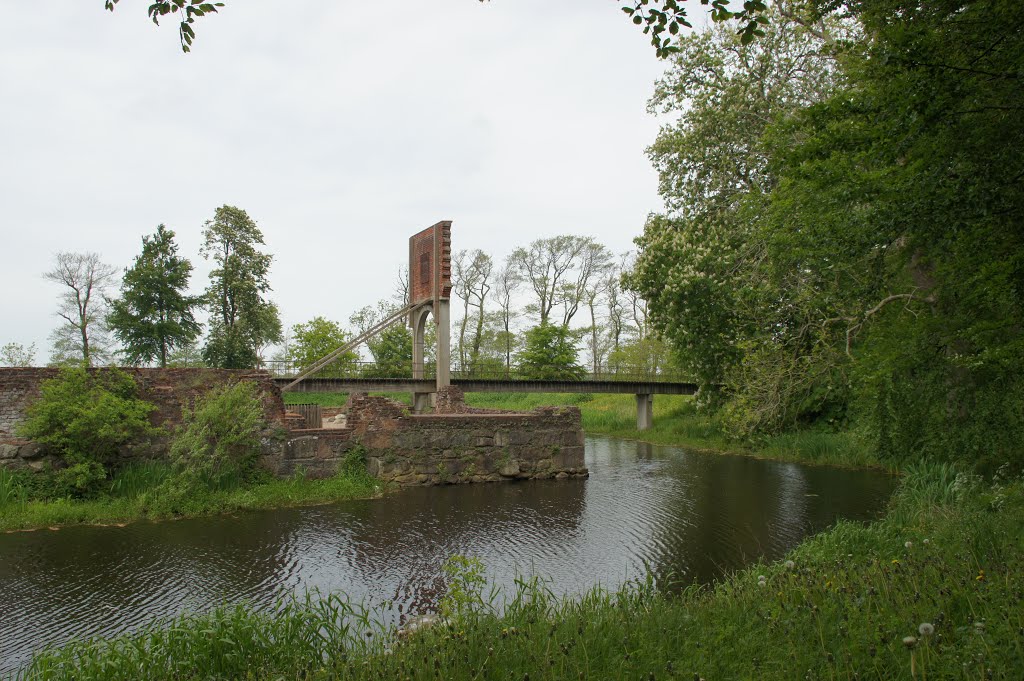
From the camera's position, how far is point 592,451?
72.0ft

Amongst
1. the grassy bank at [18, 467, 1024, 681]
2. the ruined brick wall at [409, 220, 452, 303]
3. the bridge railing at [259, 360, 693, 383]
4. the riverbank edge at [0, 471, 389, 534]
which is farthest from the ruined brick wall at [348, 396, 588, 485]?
the bridge railing at [259, 360, 693, 383]

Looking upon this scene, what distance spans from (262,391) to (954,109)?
1220 centimetres

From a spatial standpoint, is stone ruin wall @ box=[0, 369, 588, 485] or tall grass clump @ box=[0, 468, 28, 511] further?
stone ruin wall @ box=[0, 369, 588, 485]

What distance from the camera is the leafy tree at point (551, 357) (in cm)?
3353

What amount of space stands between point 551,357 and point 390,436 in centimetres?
2114

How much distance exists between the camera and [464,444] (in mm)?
14578

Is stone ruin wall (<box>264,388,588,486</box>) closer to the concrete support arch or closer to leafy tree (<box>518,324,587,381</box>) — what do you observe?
the concrete support arch

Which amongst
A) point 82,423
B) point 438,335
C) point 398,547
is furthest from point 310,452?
point 438,335

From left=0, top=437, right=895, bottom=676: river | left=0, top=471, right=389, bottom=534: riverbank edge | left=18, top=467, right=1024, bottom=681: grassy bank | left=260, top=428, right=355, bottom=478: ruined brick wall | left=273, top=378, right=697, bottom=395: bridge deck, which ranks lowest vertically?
left=0, top=437, right=895, bottom=676: river

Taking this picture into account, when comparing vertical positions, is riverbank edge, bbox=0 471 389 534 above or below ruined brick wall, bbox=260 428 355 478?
below

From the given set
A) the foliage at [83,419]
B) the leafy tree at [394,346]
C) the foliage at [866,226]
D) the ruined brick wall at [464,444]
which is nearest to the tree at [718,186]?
the foliage at [866,226]

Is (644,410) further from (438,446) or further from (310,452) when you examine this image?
(310,452)

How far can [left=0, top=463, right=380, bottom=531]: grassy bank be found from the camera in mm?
10289

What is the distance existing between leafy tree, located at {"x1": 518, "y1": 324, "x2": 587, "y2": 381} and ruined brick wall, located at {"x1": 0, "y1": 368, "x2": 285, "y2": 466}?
20368 millimetres
